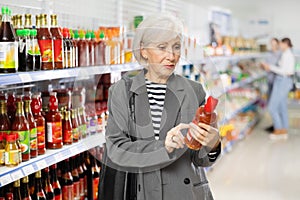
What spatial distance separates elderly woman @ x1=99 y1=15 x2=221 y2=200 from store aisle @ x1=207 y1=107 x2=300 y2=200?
102 inches

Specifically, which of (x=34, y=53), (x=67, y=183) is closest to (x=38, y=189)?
(x=67, y=183)

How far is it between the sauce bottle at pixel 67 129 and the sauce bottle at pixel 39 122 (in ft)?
0.69

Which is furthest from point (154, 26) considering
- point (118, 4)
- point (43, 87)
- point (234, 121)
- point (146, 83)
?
point (234, 121)

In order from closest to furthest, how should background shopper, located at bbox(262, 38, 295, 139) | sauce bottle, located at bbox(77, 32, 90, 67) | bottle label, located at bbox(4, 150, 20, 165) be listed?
1. bottle label, located at bbox(4, 150, 20, 165)
2. sauce bottle, located at bbox(77, 32, 90, 67)
3. background shopper, located at bbox(262, 38, 295, 139)

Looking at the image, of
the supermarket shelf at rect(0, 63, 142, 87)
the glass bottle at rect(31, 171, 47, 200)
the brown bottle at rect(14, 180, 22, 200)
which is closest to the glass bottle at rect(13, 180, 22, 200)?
the brown bottle at rect(14, 180, 22, 200)

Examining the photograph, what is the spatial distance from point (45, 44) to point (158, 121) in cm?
88

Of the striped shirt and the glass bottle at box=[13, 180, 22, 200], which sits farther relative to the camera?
the glass bottle at box=[13, 180, 22, 200]

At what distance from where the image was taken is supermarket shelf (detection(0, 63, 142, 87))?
1.95 meters

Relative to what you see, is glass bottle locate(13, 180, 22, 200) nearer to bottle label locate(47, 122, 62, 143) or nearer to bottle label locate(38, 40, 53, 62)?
bottle label locate(47, 122, 62, 143)

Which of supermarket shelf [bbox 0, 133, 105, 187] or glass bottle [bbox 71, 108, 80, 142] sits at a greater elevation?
glass bottle [bbox 71, 108, 80, 142]

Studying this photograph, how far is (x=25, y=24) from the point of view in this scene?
228cm

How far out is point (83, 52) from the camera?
271 cm

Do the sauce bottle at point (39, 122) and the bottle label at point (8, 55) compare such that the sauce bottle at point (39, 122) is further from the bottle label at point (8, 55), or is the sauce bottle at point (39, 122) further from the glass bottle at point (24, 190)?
the bottle label at point (8, 55)

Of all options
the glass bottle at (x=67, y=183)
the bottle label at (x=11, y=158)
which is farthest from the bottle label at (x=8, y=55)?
the glass bottle at (x=67, y=183)
